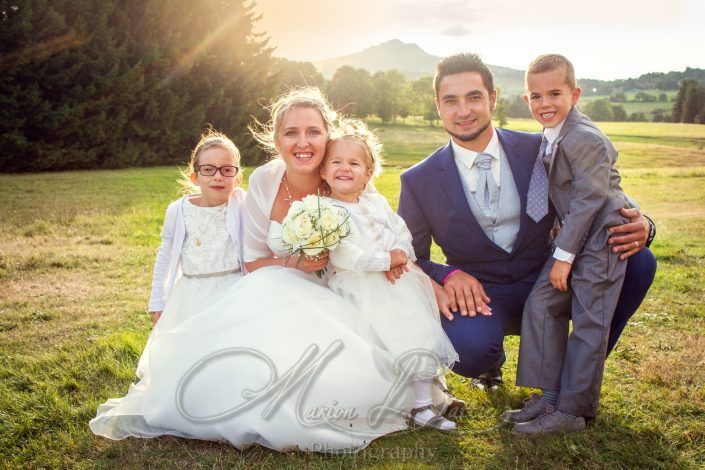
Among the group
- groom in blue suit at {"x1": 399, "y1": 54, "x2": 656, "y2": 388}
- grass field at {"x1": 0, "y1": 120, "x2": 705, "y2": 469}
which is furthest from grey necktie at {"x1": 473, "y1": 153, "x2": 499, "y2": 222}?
grass field at {"x1": 0, "y1": 120, "x2": 705, "y2": 469}

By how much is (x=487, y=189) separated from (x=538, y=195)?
39 cm

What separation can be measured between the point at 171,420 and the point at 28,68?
876 inches

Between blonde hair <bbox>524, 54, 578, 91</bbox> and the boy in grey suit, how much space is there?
31 centimetres

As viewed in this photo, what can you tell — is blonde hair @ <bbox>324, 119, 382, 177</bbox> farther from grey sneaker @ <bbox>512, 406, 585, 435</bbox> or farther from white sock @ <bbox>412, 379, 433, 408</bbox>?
grey sneaker @ <bbox>512, 406, 585, 435</bbox>

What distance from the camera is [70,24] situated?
73.5ft

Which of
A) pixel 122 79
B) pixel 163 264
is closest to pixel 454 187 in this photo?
pixel 163 264

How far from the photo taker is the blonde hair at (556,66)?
400cm

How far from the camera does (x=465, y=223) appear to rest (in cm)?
414

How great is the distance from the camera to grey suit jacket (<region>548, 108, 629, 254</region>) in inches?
136

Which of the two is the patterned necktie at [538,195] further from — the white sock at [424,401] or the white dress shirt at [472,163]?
the white sock at [424,401]

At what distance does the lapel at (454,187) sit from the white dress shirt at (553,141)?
635 millimetres

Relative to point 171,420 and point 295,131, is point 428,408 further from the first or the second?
point 295,131

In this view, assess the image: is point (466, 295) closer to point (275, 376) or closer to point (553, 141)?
point (553, 141)

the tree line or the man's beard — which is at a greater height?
the tree line
